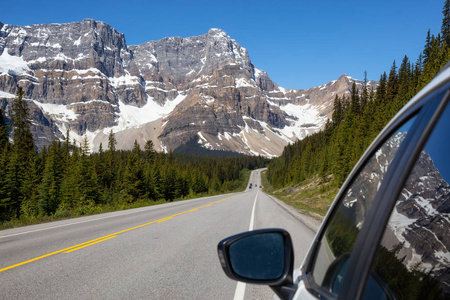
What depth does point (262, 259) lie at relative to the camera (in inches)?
75.9

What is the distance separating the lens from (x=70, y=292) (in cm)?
421

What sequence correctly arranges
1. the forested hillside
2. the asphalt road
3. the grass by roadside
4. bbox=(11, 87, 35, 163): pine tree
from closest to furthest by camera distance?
the asphalt road, the grass by roadside, the forested hillside, bbox=(11, 87, 35, 163): pine tree

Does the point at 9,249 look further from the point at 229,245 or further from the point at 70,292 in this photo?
the point at 229,245

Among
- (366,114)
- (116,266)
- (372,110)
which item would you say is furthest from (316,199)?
(116,266)

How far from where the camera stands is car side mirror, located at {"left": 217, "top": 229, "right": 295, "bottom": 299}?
5.73 feet

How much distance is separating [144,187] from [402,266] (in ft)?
159

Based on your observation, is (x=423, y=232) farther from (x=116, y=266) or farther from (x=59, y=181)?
(x=59, y=181)

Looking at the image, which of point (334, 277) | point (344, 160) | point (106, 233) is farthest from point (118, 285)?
point (344, 160)

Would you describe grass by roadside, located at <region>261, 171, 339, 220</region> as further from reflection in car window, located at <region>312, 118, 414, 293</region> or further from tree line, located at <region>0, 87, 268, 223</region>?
reflection in car window, located at <region>312, 118, 414, 293</region>

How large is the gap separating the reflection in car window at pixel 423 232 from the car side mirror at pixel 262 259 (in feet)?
2.44

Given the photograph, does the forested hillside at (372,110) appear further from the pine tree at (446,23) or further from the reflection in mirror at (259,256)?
the reflection in mirror at (259,256)

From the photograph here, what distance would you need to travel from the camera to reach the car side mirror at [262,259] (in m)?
1.75

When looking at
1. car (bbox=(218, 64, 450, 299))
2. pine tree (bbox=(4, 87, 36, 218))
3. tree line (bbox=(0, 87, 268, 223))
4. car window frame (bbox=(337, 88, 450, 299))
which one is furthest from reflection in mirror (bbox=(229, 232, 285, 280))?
pine tree (bbox=(4, 87, 36, 218))

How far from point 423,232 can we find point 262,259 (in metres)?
1.10
